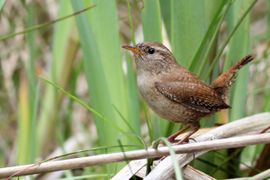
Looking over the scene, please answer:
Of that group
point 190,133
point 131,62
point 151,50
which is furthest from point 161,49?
point 190,133

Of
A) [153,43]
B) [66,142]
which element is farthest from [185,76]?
[66,142]

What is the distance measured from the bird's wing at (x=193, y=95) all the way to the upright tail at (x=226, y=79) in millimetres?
35

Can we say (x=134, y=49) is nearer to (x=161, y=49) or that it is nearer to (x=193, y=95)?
(x=161, y=49)

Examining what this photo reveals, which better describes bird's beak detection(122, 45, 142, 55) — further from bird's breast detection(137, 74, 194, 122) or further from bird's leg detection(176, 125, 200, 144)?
bird's leg detection(176, 125, 200, 144)

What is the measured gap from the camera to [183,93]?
2826 mm

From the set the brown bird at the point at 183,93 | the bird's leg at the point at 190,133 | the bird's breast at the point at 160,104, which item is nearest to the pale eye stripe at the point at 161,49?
the brown bird at the point at 183,93

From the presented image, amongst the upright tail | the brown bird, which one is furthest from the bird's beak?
the upright tail

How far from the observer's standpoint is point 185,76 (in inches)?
110

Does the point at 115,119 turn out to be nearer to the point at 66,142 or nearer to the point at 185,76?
the point at 185,76

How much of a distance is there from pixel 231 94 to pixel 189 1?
539 mm

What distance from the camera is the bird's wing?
2.75 m

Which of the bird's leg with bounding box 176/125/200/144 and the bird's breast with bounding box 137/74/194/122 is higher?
the bird's breast with bounding box 137/74/194/122

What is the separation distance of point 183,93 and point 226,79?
20 cm

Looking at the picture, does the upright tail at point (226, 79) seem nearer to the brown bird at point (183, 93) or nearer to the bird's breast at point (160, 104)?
the brown bird at point (183, 93)
